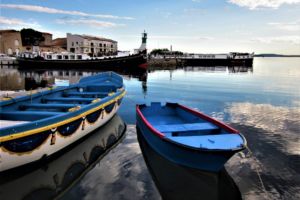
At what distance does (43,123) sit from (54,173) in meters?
1.66

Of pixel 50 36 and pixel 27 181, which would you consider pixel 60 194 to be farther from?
pixel 50 36

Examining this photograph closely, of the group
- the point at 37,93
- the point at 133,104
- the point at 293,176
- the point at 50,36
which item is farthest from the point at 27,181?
the point at 50,36

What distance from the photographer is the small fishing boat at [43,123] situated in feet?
22.1

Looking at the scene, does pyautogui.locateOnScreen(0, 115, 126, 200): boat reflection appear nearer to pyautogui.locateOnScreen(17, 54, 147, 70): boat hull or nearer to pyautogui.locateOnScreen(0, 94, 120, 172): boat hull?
pyautogui.locateOnScreen(0, 94, 120, 172): boat hull

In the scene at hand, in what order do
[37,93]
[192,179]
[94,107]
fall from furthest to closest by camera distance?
1. [37,93]
2. [94,107]
3. [192,179]

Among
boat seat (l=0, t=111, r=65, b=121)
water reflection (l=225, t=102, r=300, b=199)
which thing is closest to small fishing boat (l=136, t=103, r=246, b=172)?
water reflection (l=225, t=102, r=300, b=199)

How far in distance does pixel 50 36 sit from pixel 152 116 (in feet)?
395

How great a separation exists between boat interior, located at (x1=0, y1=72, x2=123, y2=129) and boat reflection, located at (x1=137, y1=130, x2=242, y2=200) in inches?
148

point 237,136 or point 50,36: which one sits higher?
point 50,36

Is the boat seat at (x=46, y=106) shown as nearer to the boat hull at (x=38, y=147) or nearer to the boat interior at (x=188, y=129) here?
the boat hull at (x=38, y=147)

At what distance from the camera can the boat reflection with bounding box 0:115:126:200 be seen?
6766 millimetres

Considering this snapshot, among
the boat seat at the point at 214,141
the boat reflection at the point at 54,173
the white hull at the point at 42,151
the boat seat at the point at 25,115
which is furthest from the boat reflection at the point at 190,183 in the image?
the boat seat at the point at 25,115

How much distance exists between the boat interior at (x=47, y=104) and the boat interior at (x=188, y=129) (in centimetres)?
265

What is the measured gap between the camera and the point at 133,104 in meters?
18.7
